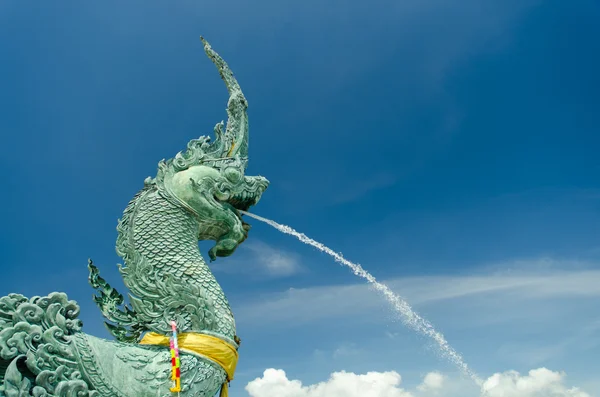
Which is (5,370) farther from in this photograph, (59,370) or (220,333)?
(220,333)

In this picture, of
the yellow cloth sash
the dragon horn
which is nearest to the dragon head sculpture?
the dragon horn

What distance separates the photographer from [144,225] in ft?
29.0

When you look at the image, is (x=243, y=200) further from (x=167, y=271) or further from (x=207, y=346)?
(x=207, y=346)

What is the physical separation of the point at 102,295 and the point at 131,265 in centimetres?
106

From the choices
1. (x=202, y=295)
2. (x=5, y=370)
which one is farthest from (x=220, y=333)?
(x=5, y=370)

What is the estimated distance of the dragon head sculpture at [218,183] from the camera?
915 centimetres

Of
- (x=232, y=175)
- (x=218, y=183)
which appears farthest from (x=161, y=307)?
(x=232, y=175)

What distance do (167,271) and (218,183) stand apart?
1848 mm

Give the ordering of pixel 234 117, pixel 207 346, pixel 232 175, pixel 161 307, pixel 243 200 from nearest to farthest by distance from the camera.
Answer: pixel 207 346
pixel 161 307
pixel 232 175
pixel 243 200
pixel 234 117

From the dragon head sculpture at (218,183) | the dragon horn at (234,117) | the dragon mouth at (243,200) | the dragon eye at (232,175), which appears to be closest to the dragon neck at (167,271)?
the dragon head sculpture at (218,183)

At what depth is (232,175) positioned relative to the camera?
31.5ft

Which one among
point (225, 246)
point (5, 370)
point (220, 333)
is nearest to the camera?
point (5, 370)

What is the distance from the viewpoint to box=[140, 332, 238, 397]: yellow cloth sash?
7809 mm

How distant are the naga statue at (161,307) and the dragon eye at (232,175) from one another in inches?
0.7
